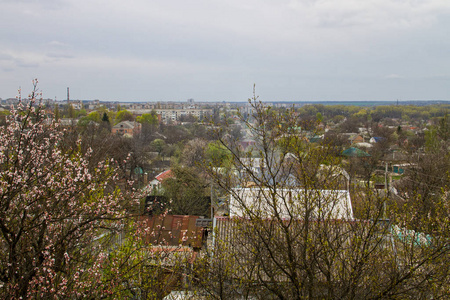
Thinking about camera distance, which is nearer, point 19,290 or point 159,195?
point 19,290

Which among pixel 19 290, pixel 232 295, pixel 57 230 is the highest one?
pixel 57 230

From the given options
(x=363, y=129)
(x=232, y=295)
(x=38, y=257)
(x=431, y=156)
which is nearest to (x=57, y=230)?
(x=38, y=257)

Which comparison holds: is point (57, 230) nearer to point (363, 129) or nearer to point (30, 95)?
point (30, 95)

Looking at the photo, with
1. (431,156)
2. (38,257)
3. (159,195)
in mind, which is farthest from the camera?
(431,156)

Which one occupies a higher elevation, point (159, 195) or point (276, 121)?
point (276, 121)

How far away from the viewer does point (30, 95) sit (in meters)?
4.31

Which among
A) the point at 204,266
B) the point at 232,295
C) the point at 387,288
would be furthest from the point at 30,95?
the point at 387,288

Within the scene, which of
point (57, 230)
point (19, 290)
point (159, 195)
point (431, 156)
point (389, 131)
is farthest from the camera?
point (389, 131)

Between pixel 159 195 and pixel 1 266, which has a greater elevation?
pixel 1 266

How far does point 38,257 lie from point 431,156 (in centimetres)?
1540

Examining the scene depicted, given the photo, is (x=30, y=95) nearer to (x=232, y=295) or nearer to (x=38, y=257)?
(x=38, y=257)

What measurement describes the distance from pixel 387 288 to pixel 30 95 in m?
4.31

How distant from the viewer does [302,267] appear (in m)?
3.78

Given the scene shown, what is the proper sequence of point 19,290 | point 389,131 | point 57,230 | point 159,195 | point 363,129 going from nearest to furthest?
1. point 19,290
2. point 57,230
3. point 159,195
4. point 389,131
5. point 363,129
